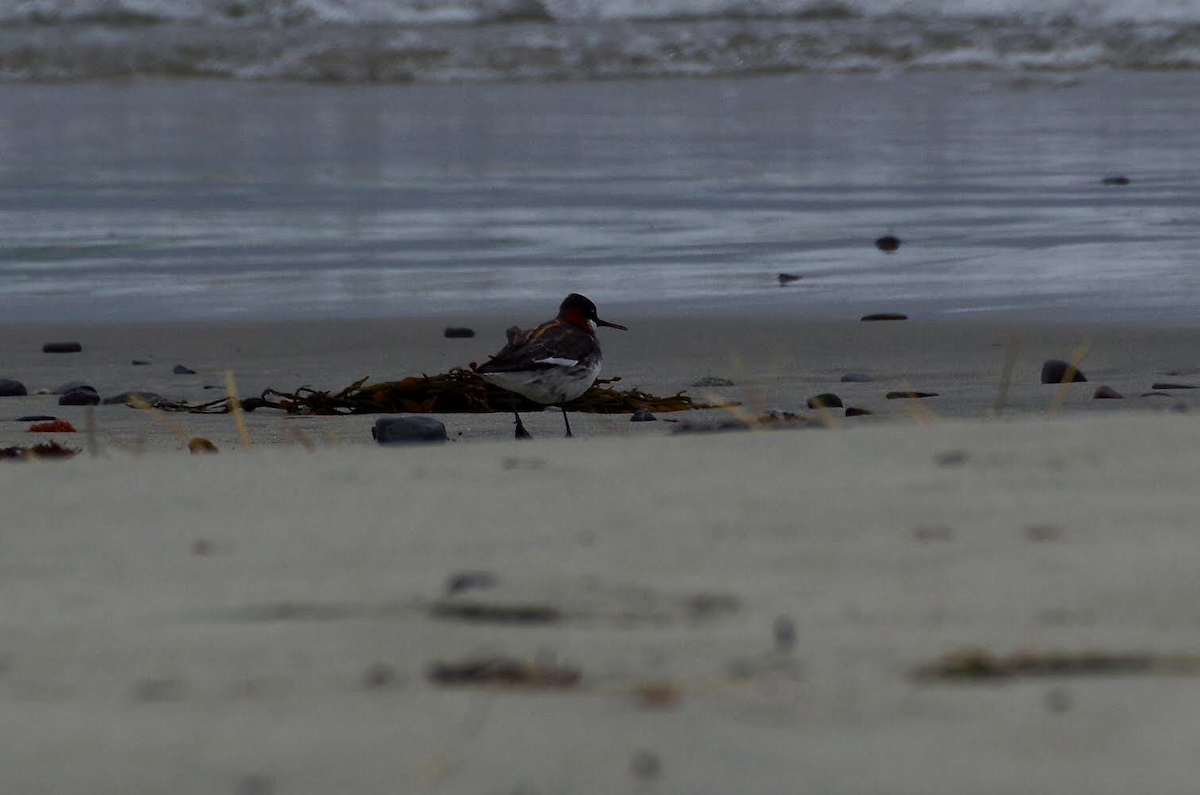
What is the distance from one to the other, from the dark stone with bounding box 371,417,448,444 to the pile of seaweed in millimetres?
931

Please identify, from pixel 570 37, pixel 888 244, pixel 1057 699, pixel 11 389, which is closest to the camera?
pixel 1057 699

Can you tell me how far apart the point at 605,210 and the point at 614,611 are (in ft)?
29.1

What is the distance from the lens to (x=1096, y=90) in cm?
1975

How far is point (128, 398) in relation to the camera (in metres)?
6.25

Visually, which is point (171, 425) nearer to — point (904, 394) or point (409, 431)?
point (409, 431)

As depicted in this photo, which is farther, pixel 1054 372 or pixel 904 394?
pixel 1054 372

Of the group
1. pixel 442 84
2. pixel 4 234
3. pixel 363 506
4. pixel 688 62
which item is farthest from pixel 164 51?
pixel 363 506

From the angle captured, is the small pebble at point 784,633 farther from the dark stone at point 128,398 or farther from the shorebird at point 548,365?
the dark stone at point 128,398

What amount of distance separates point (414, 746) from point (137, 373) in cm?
564

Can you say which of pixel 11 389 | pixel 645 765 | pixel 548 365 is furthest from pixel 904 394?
pixel 645 765

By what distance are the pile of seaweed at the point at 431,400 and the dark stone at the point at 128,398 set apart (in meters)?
0.10

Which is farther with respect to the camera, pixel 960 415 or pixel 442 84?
pixel 442 84

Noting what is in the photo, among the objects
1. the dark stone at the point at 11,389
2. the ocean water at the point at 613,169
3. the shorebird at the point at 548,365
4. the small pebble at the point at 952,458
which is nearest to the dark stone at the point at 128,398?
the dark stone at the point at 11,389

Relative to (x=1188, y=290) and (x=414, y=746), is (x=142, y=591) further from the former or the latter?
(x=1188, y=290)
